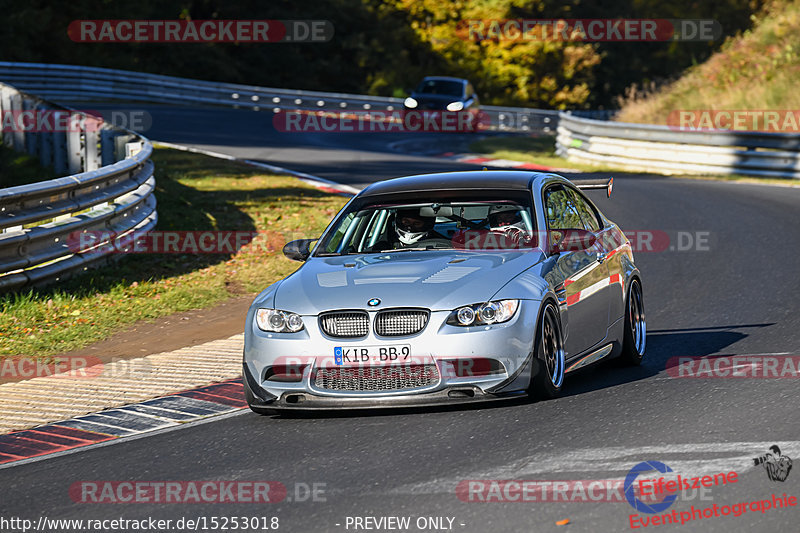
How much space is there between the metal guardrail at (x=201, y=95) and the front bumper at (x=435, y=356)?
113 ft

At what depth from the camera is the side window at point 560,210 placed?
8.65 metres

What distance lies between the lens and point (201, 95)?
4319 cm

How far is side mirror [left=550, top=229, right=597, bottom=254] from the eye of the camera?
8102 millimetres

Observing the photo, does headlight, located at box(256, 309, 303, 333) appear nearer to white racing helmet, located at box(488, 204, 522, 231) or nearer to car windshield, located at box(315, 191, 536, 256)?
car windshield, located at box(315, 191, 536, 256)

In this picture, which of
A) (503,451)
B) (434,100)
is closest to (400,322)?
(503,451)

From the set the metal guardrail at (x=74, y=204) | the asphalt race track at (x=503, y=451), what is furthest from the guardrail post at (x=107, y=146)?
the asphalt race track at (x=503, y=451)

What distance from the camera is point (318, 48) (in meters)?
58.0

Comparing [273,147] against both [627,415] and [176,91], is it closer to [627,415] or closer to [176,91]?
[176,91]

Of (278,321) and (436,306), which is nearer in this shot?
(436,306)

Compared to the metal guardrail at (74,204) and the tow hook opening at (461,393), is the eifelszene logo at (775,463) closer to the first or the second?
the tow hook opening at (461,393)

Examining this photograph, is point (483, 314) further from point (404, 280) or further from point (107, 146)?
point (107, 146)

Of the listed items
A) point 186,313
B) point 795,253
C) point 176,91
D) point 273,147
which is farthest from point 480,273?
point 176,91

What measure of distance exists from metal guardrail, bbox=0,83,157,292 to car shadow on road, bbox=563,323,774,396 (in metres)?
5.58

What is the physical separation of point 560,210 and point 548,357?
65.0 inches
